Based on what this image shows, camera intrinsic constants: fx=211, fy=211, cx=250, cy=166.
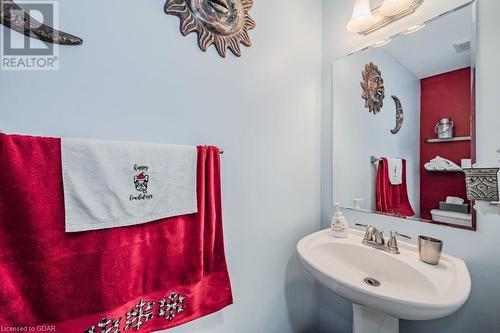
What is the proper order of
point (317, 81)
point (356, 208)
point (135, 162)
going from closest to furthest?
point (135, 162) < point (356, 208) < point (317, 81)

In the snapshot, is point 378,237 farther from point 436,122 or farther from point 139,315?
point 139,315

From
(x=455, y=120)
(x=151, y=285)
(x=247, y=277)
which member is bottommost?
(x=247, y=277)

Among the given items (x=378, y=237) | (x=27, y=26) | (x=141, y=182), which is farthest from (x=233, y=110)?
(x=378, y=237)

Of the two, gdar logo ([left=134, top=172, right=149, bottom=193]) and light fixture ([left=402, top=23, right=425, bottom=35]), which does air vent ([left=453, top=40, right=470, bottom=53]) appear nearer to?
light fixture ([left=402, top=23, right=425, bottom=35])

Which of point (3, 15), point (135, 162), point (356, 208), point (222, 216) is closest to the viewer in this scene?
point (3, 15)

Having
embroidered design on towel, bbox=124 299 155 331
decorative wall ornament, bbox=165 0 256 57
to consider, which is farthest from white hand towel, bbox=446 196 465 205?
embroidered design on towel, bbox=124 299 155 331

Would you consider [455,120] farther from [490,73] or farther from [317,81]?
[317,81]

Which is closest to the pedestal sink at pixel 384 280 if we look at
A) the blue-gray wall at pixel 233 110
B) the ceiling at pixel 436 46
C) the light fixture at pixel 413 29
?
the blue-gray wall at pixel 233 110

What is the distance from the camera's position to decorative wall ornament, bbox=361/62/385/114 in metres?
1.12

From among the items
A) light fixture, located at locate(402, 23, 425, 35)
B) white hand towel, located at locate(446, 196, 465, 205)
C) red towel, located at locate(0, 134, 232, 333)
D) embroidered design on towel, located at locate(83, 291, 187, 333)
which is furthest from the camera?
light fixture, located at locate(402, 23, 425, 35)

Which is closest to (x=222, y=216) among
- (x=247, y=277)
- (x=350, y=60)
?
(x=247, y=277)

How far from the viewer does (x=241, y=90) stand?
101 centimetres

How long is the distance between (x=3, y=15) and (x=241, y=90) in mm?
768

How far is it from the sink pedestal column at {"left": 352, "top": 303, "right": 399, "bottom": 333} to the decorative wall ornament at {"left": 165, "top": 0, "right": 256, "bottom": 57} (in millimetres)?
1282
